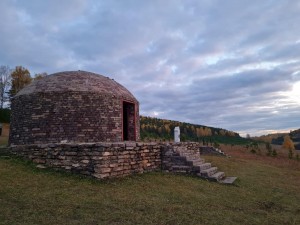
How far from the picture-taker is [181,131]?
5000 cm

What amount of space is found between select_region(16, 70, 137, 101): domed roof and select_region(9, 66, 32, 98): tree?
1002 inches

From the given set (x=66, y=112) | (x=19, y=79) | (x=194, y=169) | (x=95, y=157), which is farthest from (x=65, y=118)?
(x=19, y=79)

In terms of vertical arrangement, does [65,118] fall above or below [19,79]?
below

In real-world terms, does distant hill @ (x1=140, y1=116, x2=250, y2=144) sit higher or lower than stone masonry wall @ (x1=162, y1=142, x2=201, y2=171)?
higher

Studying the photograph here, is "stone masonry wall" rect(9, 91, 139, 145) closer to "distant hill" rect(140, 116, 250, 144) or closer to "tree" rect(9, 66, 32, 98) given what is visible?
"distant hill" rect(140, 116, 250, 144)

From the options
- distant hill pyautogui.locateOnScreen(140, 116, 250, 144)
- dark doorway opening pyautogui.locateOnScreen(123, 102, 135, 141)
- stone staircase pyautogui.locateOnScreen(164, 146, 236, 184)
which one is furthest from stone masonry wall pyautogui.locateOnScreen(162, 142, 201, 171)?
distant hill pyautogui.locateOnScreen(140, 116, 250, 144)

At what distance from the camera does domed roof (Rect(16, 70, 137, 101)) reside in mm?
11750

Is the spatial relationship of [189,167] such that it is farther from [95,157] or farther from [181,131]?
[181,131]

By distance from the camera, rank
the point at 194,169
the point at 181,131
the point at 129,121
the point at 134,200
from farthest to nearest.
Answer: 1. the point at 181,131
2. the point at 129,121
3. the point at 194,169
4. the point at 134,200

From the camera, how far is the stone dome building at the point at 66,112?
11.1m

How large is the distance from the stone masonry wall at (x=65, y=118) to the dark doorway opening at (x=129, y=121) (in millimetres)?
1688

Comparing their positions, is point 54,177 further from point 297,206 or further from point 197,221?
point 297,206

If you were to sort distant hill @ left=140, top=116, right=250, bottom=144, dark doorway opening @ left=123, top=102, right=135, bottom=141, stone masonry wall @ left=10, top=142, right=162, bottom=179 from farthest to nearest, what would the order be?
1. distant hill @ left=140, top=116, right=250, bottom=144
2. dark doorway opening @ left=123, top=102, right=135, bottom=141
3. stone masonry wall @ left=10, top=142, right=162, bottom=179

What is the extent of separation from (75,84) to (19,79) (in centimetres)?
2765
